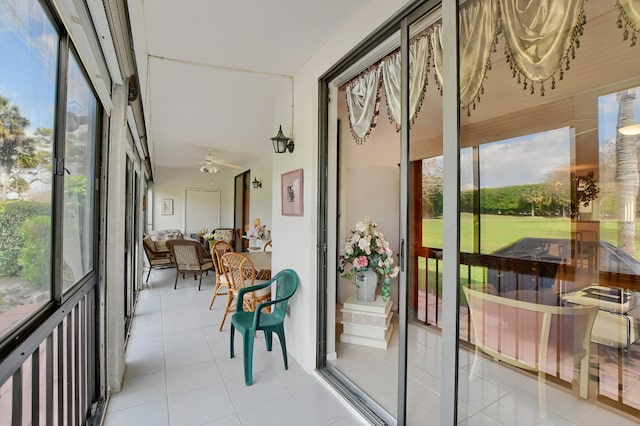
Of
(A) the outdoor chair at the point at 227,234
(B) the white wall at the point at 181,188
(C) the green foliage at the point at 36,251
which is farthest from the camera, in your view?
(B) the white wall at the point at 181,188

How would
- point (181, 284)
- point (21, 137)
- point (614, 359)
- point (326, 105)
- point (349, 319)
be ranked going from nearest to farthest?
1. point (21, 137)
2. point (614, 359)
3. point (326, 105)
4. point (349, 319)
5. point (181, 284)

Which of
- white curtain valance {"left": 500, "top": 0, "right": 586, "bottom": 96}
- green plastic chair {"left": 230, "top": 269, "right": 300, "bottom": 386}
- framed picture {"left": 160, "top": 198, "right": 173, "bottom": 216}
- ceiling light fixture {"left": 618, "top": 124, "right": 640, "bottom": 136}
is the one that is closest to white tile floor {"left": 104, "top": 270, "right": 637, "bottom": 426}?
green plastic chair {"left": 230, "top": 269, "right": 300, "bottom": 386}

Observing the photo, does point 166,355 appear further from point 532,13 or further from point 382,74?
point 532,13

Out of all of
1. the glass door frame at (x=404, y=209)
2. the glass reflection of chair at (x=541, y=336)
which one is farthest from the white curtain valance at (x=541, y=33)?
the glass reflection of chair at (x=541, y=336)

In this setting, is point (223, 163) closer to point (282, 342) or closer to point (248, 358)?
point (282, 342)

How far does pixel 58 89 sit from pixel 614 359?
3.33m

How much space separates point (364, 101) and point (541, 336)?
78.7 inches

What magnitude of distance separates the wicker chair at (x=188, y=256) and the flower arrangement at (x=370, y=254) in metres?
3.16

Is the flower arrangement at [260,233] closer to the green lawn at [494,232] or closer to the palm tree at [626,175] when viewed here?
the green lawn at [494,232]

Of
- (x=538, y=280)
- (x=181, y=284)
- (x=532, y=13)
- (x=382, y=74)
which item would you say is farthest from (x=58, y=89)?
(x=181, y=284)

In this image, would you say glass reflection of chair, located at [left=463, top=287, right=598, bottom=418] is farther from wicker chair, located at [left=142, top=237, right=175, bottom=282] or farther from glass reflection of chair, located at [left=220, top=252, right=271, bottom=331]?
wicker chair, located at [left=142, top=237, right=175, bottom=282]

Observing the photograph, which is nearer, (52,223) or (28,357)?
(28,357)

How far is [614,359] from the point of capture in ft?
6.13

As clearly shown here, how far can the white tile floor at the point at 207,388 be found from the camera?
1.87 metres
